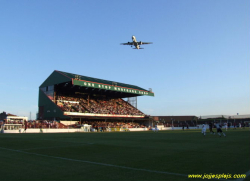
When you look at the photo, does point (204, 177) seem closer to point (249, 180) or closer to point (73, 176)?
point (249, 180)

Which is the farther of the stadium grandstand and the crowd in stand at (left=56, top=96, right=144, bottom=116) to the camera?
the crowd in stand at (left=56, top=96, right=144, bottom=116)

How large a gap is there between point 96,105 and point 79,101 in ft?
17.4

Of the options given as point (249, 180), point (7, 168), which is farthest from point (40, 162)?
point (249, 180)

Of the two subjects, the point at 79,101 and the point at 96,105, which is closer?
the point at 79,101

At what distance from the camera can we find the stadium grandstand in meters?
58.7

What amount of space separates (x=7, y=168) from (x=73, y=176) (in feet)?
9.46

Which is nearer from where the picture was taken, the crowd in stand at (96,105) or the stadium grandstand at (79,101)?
the stadium grandstand at (79,101)

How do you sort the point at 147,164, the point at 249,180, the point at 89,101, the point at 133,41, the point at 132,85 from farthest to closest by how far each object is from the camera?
the point at 132,85 < the point at 89,101 < the point at 133,41 < the point at 147,164 < the point at 249,180

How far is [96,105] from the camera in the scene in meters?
69.7

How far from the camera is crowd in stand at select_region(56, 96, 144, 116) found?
203 ft

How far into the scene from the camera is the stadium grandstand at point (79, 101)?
193 feet

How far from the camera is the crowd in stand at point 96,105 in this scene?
61.8m

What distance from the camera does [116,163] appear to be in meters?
9.09

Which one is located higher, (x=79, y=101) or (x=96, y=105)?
(x=79, y=101)
